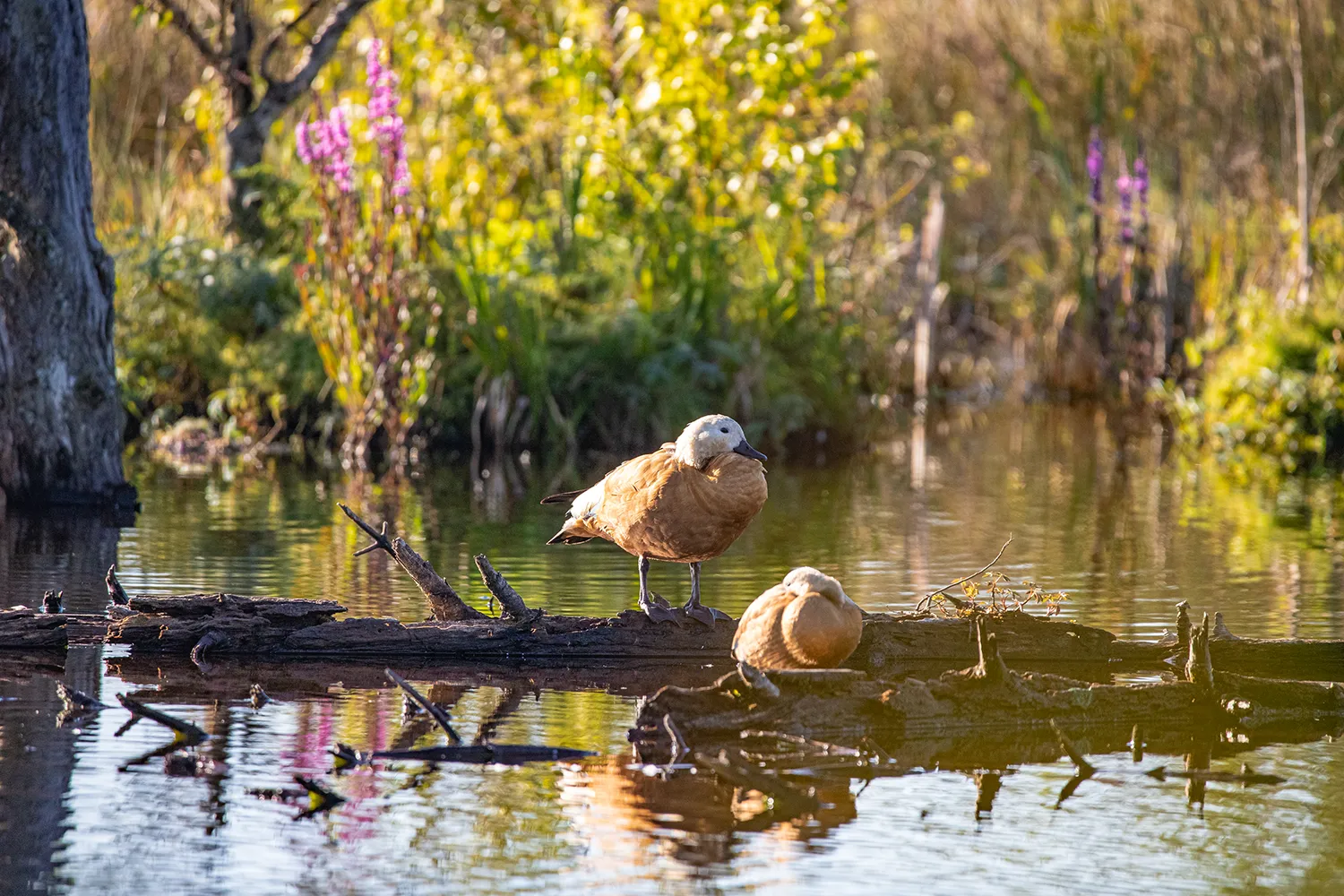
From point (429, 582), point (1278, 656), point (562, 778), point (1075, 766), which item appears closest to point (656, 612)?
point (429, 582)

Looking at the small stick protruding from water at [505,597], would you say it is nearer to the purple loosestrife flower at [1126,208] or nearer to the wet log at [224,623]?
the wet log at [224,623]

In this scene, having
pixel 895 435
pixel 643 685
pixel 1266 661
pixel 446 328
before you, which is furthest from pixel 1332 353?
pixel 643 685

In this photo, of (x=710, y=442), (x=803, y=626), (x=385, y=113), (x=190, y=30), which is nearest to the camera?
(x=803, y=626)

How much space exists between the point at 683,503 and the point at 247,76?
1050 centimetres

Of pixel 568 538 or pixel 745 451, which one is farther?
pixel 568 538

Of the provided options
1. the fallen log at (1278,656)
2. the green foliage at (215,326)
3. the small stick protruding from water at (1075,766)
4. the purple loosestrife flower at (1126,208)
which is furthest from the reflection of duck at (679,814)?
the purple loosestrife flower at (1126,208)

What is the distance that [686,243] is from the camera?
15000 millimetres

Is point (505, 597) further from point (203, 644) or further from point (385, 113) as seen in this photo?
point (385, 113)

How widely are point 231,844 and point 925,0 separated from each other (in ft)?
77.3

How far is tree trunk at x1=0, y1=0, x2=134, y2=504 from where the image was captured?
9.72m

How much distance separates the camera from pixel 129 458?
14.4 metres

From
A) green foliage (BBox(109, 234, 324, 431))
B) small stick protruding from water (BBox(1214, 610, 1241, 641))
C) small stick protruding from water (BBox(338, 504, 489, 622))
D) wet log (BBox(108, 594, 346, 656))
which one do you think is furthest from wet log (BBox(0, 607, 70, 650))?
green foliage (BBox(109, 234, 324, 431))

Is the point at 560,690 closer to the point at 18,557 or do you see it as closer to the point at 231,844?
the point at 231,844

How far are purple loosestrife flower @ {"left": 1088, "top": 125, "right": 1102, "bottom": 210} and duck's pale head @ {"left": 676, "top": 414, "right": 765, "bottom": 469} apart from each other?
42.6 ft
